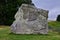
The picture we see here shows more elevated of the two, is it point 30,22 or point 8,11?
point 30,22

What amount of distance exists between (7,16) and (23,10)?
1567 cm

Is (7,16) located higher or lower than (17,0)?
lower

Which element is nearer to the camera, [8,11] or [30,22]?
[30,22]

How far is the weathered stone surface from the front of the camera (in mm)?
15684

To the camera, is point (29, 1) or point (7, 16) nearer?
point (7, 16)

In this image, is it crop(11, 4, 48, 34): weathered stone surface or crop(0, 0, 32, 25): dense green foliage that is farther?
crop(0, 0, 32, 25): dense green foliage

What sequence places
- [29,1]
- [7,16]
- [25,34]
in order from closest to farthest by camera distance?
[25,34] → [7,16] → [29,1]

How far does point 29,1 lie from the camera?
34.8m

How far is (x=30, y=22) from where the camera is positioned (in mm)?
15891

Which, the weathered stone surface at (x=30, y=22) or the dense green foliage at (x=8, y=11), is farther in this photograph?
the dense green foliage at (x=8, y=11)

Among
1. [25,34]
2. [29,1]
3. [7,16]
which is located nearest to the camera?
[25,34]

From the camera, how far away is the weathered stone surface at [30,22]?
1568 cm

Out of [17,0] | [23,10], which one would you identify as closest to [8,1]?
[17,0]

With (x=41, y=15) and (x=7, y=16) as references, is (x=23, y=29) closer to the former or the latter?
(x=41, y=15)
